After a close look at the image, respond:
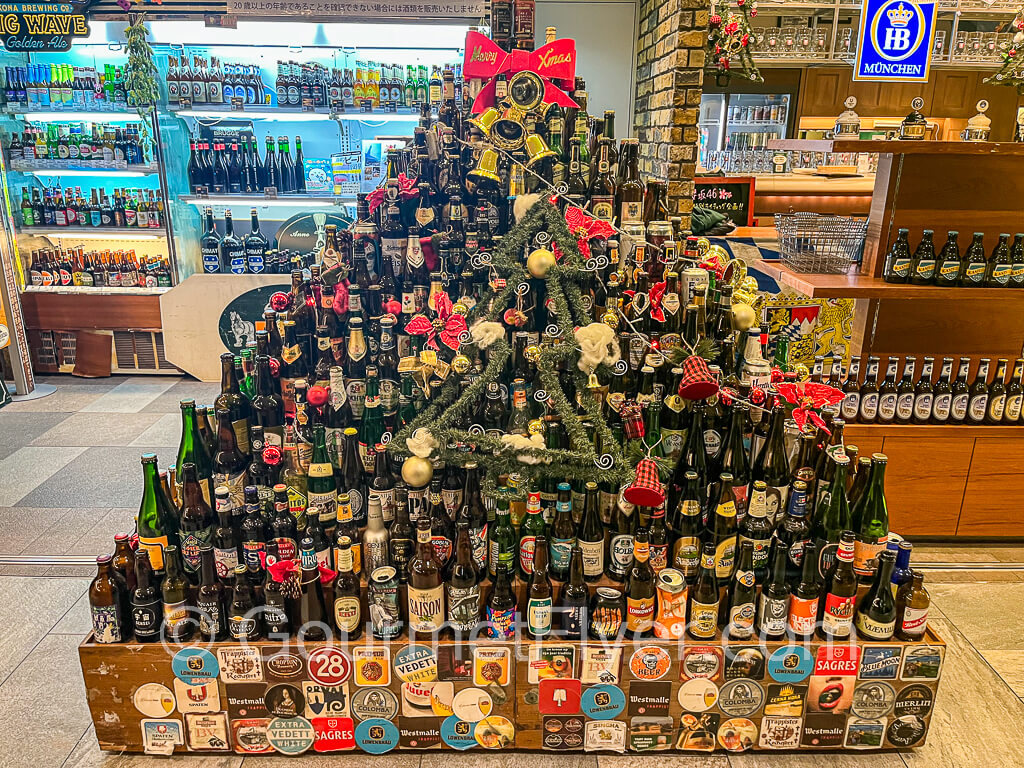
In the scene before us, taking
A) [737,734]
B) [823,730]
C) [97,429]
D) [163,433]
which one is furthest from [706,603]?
[97,429]

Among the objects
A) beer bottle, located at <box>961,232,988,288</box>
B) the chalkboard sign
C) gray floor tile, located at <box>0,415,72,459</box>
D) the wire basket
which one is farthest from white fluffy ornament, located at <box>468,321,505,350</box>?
gray floor tile, located at <box>0,415,72,459</box>

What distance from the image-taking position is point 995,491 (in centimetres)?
322

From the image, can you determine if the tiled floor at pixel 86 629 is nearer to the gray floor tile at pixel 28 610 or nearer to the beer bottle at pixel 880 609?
the gray floor tile at pixel 28 610

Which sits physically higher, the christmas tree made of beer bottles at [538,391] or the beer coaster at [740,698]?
the christmas tree made of beer bottles at [538,391]

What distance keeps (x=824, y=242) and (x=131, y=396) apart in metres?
4.59

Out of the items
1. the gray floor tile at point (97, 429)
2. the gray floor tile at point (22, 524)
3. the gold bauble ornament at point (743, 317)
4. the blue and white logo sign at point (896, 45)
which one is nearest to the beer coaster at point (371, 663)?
the gold bauble ornament at point (743, 317)

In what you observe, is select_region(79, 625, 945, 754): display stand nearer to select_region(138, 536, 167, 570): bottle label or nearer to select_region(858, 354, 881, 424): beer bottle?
select_region(138, 536, 167, 570): bottle label

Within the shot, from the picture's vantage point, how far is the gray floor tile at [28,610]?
248 cm

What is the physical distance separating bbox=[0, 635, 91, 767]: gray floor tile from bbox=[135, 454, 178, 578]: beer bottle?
63 cm

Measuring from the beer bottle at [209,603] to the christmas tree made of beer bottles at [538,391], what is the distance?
1.84 feet

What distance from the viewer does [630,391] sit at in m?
2.18

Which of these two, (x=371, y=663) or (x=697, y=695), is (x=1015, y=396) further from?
(x=371, y=663)

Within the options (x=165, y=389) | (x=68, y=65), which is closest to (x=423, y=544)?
(x=165, y=389)

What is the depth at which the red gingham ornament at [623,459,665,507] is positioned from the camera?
187 centimetres
